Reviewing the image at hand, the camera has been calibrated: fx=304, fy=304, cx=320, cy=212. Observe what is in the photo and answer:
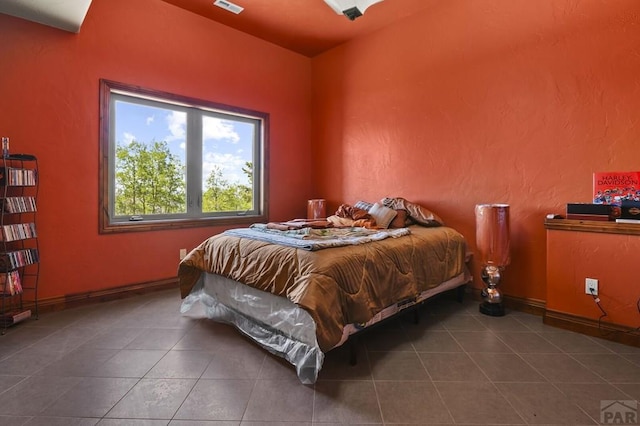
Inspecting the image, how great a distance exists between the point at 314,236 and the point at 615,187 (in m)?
2.22

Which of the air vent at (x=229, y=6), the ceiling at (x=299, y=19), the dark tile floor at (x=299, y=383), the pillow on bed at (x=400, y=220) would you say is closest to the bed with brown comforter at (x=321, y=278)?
the dark tile floor at (x=299, y=383)

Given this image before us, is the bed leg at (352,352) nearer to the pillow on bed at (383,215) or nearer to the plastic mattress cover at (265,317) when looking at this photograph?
the plastic mattress cover at (265,317)

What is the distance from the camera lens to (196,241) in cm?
355

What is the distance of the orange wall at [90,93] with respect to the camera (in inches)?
99.7

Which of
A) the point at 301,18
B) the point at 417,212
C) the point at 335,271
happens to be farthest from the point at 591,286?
the point at 301,18

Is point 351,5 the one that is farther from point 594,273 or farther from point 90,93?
point 594,273

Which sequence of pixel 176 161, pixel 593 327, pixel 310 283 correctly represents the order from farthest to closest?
pixel 176 161 → pixel 593 327 → pixel 310 283

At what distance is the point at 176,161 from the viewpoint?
11.4 ft

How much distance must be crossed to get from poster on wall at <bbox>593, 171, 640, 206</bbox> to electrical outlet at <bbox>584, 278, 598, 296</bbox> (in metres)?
0.57

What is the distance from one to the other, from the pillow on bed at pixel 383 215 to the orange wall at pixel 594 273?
1271mm

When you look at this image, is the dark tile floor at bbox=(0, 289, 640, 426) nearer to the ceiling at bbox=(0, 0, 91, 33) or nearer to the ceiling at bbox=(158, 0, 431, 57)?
the ceiling at bbox=(0, 0, 91, 33)

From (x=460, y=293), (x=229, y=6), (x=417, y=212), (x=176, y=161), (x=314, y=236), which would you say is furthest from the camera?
(x=176, y=161)

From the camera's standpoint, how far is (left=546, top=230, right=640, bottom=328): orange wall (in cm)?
207

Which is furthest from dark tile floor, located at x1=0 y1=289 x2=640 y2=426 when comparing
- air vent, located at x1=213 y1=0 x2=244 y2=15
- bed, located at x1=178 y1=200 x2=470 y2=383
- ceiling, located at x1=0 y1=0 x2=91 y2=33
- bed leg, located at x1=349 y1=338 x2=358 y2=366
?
air vent, located at x1=213 y1=0 x2=244 y2=15
